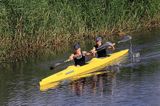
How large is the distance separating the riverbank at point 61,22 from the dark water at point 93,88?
120 inches

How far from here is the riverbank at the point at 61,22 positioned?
2747cm

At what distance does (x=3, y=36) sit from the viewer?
88.5 feet

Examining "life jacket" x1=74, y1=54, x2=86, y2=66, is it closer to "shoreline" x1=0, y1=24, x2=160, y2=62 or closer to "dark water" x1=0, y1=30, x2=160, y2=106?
"dark water" x1=0, y1=30, x2=160, y2=106

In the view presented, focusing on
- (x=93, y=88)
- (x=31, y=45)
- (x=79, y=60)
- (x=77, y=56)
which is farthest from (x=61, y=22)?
(x=93, y=88)

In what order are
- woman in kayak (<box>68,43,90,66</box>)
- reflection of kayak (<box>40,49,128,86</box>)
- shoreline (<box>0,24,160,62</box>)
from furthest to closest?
shoreline (<box>0,24,160,62</box>) < woman in kayak (<box>68,43,90,66</box>) < reflection of kayak (<box>40,49,128,86</box>)

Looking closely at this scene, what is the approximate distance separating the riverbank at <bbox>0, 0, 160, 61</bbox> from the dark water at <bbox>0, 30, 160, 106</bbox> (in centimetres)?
306

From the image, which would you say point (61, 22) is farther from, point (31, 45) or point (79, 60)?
point (79, 60)

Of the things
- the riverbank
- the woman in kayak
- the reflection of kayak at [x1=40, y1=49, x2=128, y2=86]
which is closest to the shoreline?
the riverbank

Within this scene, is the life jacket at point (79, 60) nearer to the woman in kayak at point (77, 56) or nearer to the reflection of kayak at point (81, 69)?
the woman in kayak at point (77, 56)

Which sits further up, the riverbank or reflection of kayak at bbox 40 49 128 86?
the riverbank

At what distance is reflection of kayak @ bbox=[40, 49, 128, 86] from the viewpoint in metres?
20.7

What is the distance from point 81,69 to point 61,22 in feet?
25.1

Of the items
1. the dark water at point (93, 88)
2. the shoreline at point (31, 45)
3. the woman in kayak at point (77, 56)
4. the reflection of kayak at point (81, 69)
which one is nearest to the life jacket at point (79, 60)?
the woman in kayak at point (77, 56)

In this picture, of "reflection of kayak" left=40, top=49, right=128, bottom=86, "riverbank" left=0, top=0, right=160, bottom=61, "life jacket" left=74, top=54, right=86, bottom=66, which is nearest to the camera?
"reflection of kayak" left=40, top=49, right=128, bottom=86
